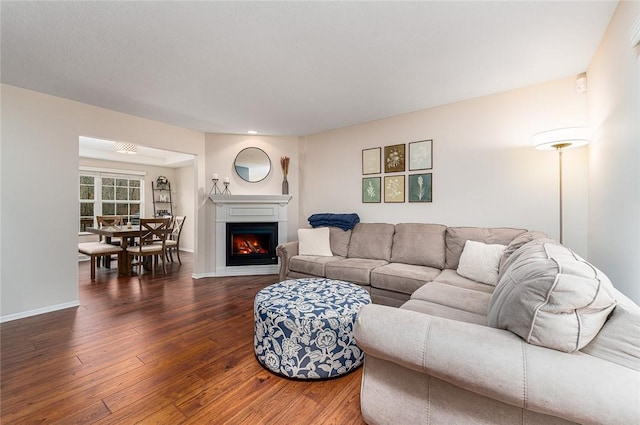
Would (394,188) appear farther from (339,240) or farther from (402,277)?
(402,277)

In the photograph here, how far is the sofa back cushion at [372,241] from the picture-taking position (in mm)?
3316

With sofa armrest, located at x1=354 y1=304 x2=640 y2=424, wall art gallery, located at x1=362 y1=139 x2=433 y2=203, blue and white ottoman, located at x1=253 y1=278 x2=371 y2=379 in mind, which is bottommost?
blue and white ottoman, located at x1=253 y1=278 x2=371 y2=379

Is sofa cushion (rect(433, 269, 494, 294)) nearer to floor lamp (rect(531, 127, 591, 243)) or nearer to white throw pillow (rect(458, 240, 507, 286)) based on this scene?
white throw pillow (rect(458, 240, 507, 286))

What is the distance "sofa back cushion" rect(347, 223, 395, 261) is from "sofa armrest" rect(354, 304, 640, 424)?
2.17m

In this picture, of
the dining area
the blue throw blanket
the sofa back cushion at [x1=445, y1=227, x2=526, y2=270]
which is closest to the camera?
the sofa back cushion at [x1=445, y1=227, x2=526, y2=270]

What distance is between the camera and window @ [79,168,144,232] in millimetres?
5734

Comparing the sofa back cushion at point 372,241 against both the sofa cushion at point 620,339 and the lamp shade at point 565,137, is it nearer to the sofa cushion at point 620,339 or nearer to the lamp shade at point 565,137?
the lamp shade at point 565,137

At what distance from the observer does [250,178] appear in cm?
450

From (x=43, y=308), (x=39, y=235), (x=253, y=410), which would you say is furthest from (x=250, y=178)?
(x=253, y=410)

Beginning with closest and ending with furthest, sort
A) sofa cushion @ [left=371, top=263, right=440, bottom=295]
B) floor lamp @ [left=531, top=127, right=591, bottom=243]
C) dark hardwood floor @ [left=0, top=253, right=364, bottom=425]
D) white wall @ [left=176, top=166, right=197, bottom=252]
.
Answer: dark hardwood floor @ [left=0, top=253, right=364, bottom=425], floor lamp @ [left=531, top=127, right=591, bottom=243], sofa cushion @ [left=371, top=263, right=440, bottom=295], white wall @ [left=176, top=166, right=197, bottom=252]

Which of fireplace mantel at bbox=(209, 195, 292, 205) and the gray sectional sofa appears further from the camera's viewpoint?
fireplace mantel at bbox=(209, 195, 292, 205)

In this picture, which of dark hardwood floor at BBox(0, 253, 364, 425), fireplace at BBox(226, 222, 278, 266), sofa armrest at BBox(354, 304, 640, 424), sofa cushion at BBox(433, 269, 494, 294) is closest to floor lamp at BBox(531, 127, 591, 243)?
sofa cushion at BBox(433, 269, 494, 294)

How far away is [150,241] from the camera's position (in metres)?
4.69

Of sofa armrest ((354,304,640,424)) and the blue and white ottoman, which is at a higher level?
sofa armrest ((354,304,640,424))
